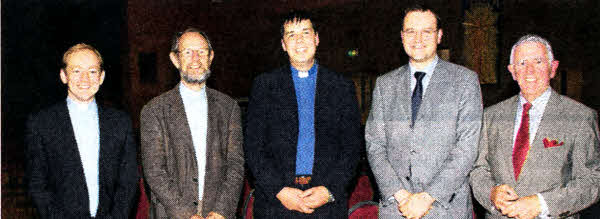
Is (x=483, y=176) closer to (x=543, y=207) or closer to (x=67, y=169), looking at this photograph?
(x=543, y=207)

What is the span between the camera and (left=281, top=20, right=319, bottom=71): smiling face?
2633 millimetres

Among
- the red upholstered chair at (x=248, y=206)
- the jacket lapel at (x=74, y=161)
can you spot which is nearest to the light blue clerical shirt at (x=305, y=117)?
the red upholstered chair at (x=248, y=206)

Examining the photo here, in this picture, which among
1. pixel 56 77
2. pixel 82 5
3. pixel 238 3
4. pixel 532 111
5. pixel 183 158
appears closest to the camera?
pixel 532 111

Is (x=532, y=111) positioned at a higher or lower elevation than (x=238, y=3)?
lower

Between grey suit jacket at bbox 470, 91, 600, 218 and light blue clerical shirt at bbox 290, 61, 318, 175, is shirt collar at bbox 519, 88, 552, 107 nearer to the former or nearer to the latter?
grey suit jacket at bbox 470, 91, 600, 218

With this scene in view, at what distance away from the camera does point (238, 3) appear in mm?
9102

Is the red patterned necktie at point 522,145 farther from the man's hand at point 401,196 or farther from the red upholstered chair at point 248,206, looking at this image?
the red upholstered chair at point 248,206

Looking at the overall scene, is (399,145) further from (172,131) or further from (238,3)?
(238,3)

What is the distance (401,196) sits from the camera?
2.46 meters

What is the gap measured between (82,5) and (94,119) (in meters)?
5.32

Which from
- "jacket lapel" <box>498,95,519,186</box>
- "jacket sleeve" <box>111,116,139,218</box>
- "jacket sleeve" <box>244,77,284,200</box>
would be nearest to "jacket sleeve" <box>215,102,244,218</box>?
"jacket sleeve" <box>244,77,284,200</box>

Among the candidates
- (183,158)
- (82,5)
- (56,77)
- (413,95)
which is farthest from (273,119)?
(82,5)

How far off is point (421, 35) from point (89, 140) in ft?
5.79

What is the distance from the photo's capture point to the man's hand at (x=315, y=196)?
8.29 feet
